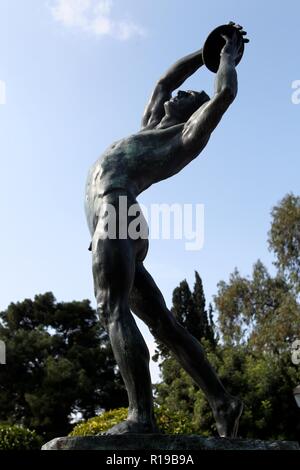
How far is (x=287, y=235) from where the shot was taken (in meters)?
27.7

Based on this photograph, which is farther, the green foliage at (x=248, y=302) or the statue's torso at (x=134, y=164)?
the green foliage at (x=248, y=302)

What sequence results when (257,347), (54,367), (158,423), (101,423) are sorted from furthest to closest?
(54,367), (257,347), (158,423), (101,423)

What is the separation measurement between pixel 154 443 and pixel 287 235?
25.1 m

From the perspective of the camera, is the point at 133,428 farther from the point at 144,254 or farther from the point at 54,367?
the point at 54,367

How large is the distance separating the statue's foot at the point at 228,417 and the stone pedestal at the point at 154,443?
2.09 ft

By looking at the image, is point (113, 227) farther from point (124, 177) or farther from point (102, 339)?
point (102, 339)

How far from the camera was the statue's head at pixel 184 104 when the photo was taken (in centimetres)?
507

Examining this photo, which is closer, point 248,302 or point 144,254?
point 144,254

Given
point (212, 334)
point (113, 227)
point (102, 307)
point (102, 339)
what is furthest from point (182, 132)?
point (102, 339)

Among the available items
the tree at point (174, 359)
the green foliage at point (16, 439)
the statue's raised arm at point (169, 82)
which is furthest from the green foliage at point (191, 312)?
the statue's raised arm at point (169, 82)

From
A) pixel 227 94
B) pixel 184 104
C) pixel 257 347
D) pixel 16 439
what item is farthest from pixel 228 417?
pixel 257 347

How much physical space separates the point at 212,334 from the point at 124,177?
91.2ft

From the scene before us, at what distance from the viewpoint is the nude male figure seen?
12.4 ft

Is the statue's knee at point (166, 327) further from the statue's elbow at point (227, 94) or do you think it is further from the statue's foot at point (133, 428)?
the statue's elbow at point (227, 94)
